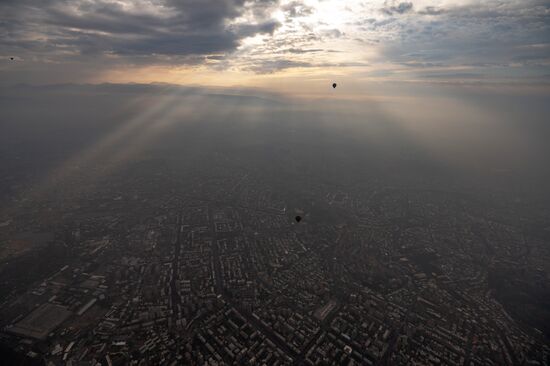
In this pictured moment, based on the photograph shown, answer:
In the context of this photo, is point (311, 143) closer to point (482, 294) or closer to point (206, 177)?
point (206, 177)

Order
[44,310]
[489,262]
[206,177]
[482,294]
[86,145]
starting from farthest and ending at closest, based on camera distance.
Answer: [86,145], [206,177], [489,262], [482,294], [44,310]

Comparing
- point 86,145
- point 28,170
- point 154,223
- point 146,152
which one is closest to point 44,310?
point 154,223

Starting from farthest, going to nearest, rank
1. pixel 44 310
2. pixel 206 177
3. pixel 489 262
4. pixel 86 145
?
pixel 86 145 < pixel 206 177 < pixel 489 262 < pixel 44 310

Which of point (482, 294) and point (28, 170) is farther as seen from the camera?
point (28, 170)

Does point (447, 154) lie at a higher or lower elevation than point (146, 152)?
lower

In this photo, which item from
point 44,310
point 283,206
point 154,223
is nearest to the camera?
point 44,310

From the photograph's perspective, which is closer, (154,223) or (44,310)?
(44,310)

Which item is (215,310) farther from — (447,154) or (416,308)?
(447,154)

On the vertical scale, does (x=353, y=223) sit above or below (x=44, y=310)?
below

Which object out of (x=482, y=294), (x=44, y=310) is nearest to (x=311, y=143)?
(x=482, y=294)
